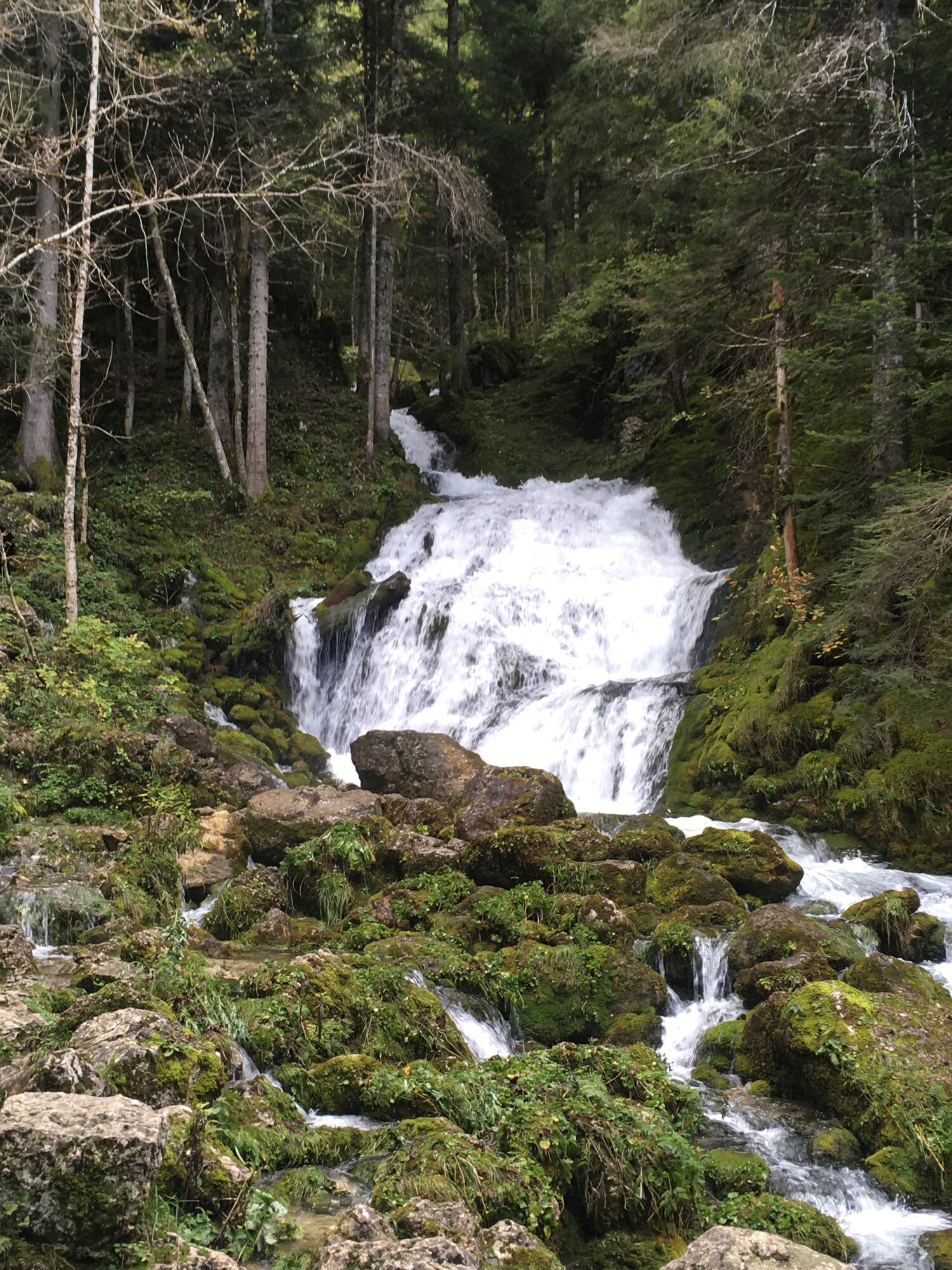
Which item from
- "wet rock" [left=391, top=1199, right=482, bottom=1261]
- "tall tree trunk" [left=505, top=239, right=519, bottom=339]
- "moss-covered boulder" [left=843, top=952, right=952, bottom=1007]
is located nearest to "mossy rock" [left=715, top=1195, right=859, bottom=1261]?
"wet rock" [left=391, top=1199, right=482, bottom=1261]

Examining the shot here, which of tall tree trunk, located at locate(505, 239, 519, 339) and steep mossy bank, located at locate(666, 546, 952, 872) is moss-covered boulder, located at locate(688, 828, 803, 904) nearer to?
steep mossy bank, located at locate(666, 546, 952, 872)

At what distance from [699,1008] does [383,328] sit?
2075 cm

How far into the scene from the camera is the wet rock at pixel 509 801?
9.90m

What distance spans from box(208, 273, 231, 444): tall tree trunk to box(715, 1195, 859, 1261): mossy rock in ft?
64.9

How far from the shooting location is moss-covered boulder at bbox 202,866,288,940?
7.82 meters

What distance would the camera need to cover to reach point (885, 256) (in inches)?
441

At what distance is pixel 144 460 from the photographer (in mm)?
20547

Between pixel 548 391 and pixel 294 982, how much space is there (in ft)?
87.7

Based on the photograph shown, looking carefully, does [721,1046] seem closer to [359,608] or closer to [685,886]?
[685,886]

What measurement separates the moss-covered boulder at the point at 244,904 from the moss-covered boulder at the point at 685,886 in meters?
3.49

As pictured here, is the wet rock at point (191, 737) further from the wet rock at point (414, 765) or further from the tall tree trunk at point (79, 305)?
the wet rock at point (414, 765)

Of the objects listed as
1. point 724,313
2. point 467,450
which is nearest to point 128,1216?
point 724,313

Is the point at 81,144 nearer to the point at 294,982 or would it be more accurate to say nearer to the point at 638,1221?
the point at 294,982

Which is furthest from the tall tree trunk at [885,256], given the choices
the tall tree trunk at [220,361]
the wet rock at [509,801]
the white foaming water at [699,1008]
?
the tall tree trunk at [220,361]
